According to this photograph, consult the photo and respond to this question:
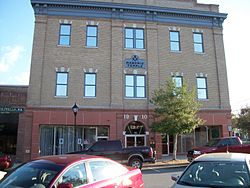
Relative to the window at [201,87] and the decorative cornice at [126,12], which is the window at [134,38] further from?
the window at [201,87]

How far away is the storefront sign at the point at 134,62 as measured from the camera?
25.3 meters

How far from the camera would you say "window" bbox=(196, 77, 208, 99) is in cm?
2636

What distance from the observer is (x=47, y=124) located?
2306cm

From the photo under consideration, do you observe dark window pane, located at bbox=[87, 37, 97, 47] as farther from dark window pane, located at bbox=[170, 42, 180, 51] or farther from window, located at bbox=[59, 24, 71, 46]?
dark window pane, located at bbox=[170, 42, 180, 51]

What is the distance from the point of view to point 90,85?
24422 mm

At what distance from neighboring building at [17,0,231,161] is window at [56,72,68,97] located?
8 centimetres

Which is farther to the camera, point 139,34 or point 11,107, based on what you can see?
point 139,34

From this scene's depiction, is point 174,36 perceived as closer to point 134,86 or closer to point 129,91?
point 134,86

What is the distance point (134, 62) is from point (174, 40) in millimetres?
4652

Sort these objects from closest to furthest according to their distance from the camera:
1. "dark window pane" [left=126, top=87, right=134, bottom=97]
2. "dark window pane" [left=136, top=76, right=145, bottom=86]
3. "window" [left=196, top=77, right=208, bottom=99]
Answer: "dark window pane" [left=126, top=87, right=134, bottom=97]
"dark window pane" [left=136, top=76, right=145, bottom=86]
"window" [left=196, top=77, right=208, bottom=99]

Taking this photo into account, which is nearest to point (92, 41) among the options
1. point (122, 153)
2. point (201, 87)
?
point (201, 87)

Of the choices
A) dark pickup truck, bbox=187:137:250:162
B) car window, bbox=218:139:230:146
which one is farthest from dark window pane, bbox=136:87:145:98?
car window, bbox=218:139:230:146

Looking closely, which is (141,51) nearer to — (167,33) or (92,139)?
(167,33)

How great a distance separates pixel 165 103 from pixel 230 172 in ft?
54.7
